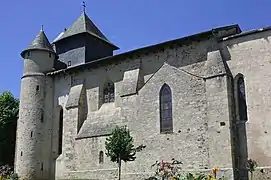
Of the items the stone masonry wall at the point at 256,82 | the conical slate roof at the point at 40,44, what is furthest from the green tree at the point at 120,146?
the conical slate roof at the point at 40,44

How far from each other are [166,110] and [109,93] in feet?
17.8

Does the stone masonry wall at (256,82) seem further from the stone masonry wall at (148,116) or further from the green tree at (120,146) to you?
the green tree at (120,146)

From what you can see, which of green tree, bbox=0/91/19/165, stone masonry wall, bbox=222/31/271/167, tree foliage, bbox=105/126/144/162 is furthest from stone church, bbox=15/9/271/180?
green tree, bbox=0/91/19/165

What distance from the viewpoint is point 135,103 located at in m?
22.6

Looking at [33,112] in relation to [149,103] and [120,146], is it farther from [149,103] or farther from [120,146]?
[120,146]

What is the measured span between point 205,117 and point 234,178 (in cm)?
344

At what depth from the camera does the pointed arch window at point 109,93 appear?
2530cm

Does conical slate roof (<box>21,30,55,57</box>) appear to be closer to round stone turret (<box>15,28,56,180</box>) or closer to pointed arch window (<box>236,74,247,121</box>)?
round stone turret (<box>15,28,56,180</box>)

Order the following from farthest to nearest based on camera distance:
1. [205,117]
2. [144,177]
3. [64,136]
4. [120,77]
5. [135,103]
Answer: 1. [64,136]
2. [120,77]
3. [135,103]
4. [144,177]
5. [205,117]

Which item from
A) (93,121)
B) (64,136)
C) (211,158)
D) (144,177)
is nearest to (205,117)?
(211,158)

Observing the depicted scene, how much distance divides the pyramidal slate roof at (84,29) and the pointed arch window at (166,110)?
10659 millimetres

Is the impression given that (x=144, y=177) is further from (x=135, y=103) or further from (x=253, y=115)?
(x=253, y=115)

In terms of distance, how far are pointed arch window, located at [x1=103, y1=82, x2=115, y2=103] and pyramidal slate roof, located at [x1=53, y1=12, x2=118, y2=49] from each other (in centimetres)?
625

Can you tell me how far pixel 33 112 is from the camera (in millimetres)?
27578
